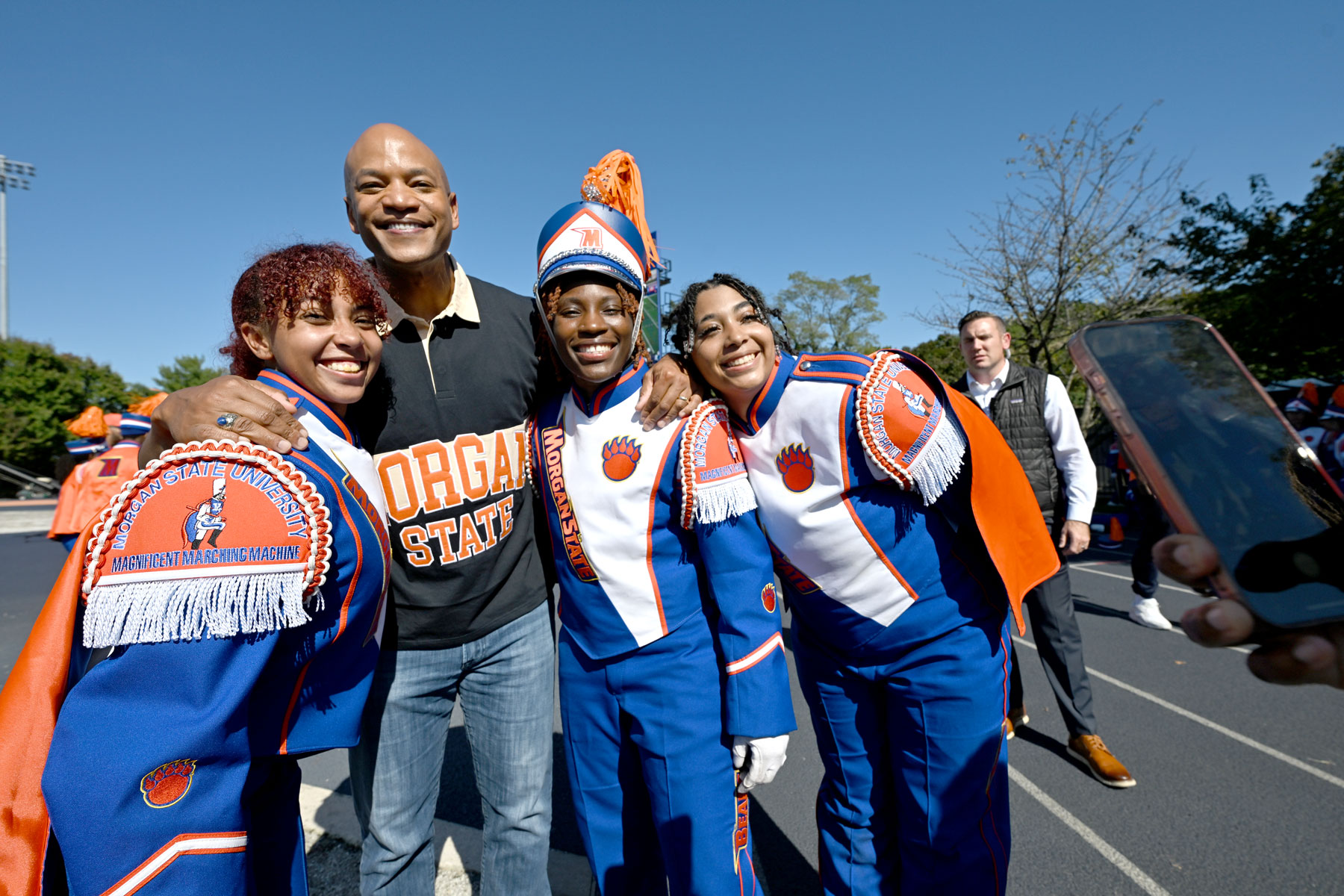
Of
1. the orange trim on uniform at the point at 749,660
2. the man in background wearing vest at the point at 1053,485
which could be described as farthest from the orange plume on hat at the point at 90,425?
the man in background wearing vest at the point at 1053,485

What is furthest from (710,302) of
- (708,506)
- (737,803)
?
(737,803)

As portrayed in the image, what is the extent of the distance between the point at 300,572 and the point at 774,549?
4.21ft

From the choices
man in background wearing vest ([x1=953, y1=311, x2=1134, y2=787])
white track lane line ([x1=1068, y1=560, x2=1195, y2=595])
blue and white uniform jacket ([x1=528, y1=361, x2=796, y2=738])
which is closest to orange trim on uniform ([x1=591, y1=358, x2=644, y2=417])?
blue and white uniform jacket ([x1=528, y1=361, x2=796, y2=738])

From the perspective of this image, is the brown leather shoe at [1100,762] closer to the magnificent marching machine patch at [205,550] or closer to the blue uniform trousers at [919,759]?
the blue uniform trousers at [919,759]

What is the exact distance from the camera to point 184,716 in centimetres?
106

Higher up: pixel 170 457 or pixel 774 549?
pixel 170 457

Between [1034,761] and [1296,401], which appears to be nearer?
[1034,761]

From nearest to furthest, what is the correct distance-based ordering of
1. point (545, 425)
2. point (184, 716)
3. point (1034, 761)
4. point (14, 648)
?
1. point (184, 716)
2. point (545, 425)
3. point (1034, 761)
4. point (14, 648)

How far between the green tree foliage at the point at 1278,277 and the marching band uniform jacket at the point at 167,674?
1359 cm

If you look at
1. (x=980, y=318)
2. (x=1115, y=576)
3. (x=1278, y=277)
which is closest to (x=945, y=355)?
(x=1278, y=277)

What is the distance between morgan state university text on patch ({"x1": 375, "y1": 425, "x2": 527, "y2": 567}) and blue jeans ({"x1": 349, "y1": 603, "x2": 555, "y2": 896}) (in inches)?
12.3

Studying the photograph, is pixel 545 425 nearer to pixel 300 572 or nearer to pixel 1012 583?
pixel 300 572

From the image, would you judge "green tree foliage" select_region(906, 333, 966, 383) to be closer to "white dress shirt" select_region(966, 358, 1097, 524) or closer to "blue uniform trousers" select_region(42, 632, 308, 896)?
"white dress shirt" select_region(966, 358, 1097, 524)

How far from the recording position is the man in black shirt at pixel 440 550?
1808 mm
